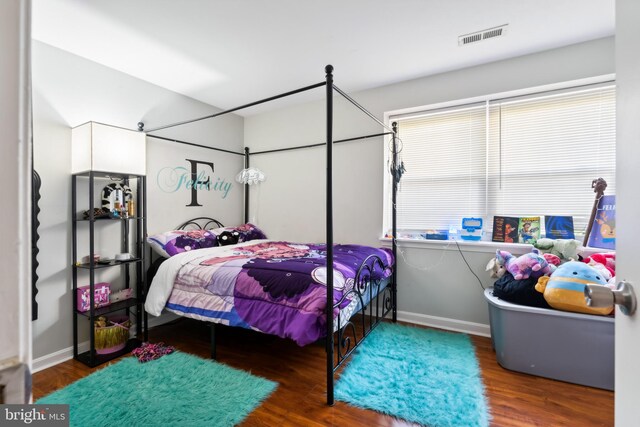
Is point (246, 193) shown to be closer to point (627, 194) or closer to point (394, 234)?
point (394, 234)

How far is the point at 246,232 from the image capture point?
3.55 m

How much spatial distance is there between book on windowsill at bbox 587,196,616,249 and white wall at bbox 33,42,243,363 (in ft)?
12.3

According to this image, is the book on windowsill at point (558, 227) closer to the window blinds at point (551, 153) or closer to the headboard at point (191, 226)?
the window blinds at point (551, 153)

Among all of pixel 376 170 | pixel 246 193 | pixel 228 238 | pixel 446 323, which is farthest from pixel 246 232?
pixel 446 323

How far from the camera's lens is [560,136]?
2.56m

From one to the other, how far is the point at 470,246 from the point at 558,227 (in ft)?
2.22

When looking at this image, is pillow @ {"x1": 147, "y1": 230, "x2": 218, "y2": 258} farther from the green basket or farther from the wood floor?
the wood floor

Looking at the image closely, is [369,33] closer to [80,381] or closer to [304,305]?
[304,305]

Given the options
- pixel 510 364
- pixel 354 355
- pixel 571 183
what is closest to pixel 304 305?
pixel 354 355

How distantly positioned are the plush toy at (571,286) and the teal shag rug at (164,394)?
6.32ft

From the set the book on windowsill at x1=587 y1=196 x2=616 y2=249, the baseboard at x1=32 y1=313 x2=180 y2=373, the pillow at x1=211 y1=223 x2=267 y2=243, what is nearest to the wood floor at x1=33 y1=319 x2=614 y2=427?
the baseboard at x1=32 y1=313 x2=180 y2=373

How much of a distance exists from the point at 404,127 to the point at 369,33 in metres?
1.18

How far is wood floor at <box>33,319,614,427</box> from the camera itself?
5.41 feet

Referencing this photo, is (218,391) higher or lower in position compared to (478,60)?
lower
